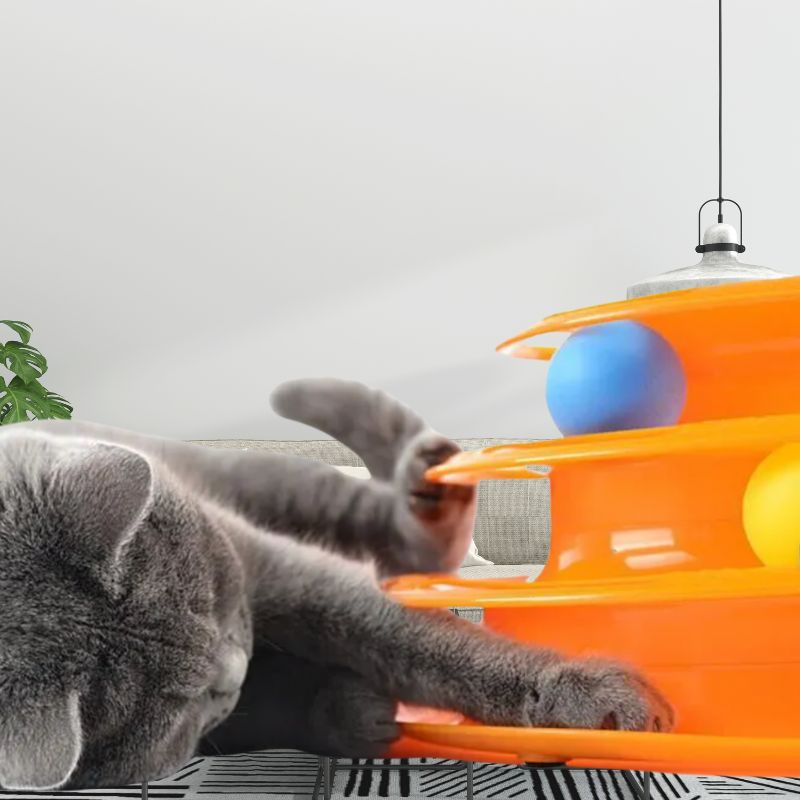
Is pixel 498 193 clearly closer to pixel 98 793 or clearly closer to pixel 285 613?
pixel 98 793

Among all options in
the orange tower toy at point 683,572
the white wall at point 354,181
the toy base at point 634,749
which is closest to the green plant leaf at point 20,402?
the white wall at point 354,181

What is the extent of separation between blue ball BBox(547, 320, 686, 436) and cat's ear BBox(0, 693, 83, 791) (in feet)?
1.45

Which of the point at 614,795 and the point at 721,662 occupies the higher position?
the point at 721,662

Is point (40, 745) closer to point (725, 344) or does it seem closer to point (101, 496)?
point (101, 496)

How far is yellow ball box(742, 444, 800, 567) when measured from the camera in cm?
64

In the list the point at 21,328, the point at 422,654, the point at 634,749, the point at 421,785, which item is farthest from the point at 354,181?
the point at 634,749

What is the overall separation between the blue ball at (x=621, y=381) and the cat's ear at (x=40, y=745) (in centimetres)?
44

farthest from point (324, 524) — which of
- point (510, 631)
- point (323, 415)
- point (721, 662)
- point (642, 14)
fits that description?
point (642, 14)

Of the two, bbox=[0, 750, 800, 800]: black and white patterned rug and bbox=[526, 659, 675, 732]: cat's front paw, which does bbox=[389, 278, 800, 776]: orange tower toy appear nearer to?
bbox=[526, 659, 675, 732]: cat's front paw

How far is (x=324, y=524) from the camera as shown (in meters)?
1.10

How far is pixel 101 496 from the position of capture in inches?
28.9

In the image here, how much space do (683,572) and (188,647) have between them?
0.40m

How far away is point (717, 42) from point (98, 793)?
3.31 m

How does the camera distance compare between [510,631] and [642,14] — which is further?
[642,14]
